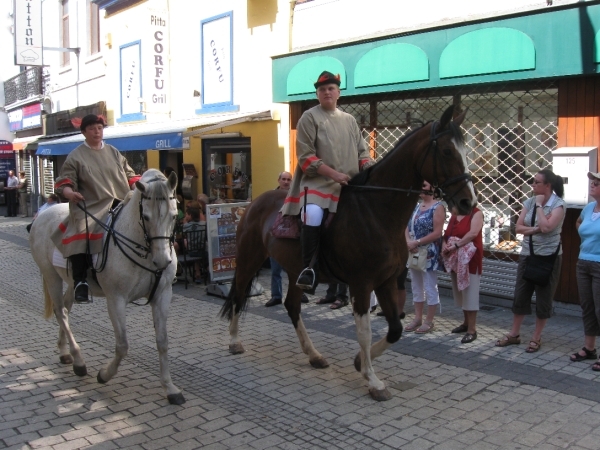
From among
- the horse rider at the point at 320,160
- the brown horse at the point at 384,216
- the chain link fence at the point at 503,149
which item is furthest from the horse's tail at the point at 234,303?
the chain link fence at the point at 503,149

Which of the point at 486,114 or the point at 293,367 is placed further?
the point at 486,114

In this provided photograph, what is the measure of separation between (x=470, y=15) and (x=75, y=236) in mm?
6283

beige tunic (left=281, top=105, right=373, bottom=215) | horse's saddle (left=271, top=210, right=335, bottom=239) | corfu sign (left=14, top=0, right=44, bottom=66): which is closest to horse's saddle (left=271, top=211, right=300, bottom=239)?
horse's saddle (left=271, top=210, right=335, bottom=239)

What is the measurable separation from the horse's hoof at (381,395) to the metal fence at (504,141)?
4.21 m

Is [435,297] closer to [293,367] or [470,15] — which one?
[293,367]

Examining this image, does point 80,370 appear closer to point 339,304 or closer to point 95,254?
point 95,254

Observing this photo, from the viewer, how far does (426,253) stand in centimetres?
695

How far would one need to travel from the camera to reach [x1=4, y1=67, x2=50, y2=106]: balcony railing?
74.9ft

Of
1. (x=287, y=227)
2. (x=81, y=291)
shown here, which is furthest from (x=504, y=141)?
(x=81, y=291)

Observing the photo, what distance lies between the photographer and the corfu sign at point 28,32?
754 inches

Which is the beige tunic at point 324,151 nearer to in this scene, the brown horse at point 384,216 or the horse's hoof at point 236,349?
the brown horse at point 384,216

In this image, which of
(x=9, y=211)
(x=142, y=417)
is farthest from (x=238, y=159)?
(x=9, y=211)

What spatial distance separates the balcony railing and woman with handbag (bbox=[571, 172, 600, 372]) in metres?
21.5

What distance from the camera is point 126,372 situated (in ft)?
18.8
